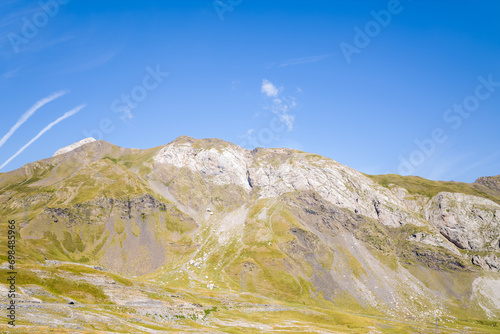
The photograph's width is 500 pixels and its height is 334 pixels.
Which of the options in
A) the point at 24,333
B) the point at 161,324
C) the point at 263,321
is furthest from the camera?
the point at 263,321

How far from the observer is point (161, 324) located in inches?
3809

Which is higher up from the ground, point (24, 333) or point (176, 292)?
point (24, 333)

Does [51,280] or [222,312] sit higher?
[51,280]

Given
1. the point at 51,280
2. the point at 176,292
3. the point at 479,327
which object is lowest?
the point at 479,327

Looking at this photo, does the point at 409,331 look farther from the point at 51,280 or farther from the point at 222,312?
the point at 51,280

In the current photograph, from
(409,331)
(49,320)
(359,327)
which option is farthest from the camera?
(409,331)

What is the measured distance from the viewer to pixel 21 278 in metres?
101

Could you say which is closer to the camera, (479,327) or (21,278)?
(21,278)

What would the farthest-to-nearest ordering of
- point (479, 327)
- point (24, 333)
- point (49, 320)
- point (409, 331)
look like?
point (479, 327) → point (409, 331) → point (49, 320) → point (24, 333)

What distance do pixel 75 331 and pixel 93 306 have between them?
120ft

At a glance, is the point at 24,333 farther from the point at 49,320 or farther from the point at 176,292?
the point at 176,292

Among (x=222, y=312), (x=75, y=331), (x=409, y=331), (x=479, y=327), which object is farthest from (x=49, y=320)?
(x=479, y=327)

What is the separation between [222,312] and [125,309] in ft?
153

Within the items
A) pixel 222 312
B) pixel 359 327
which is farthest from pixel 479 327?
pixel 222 312
